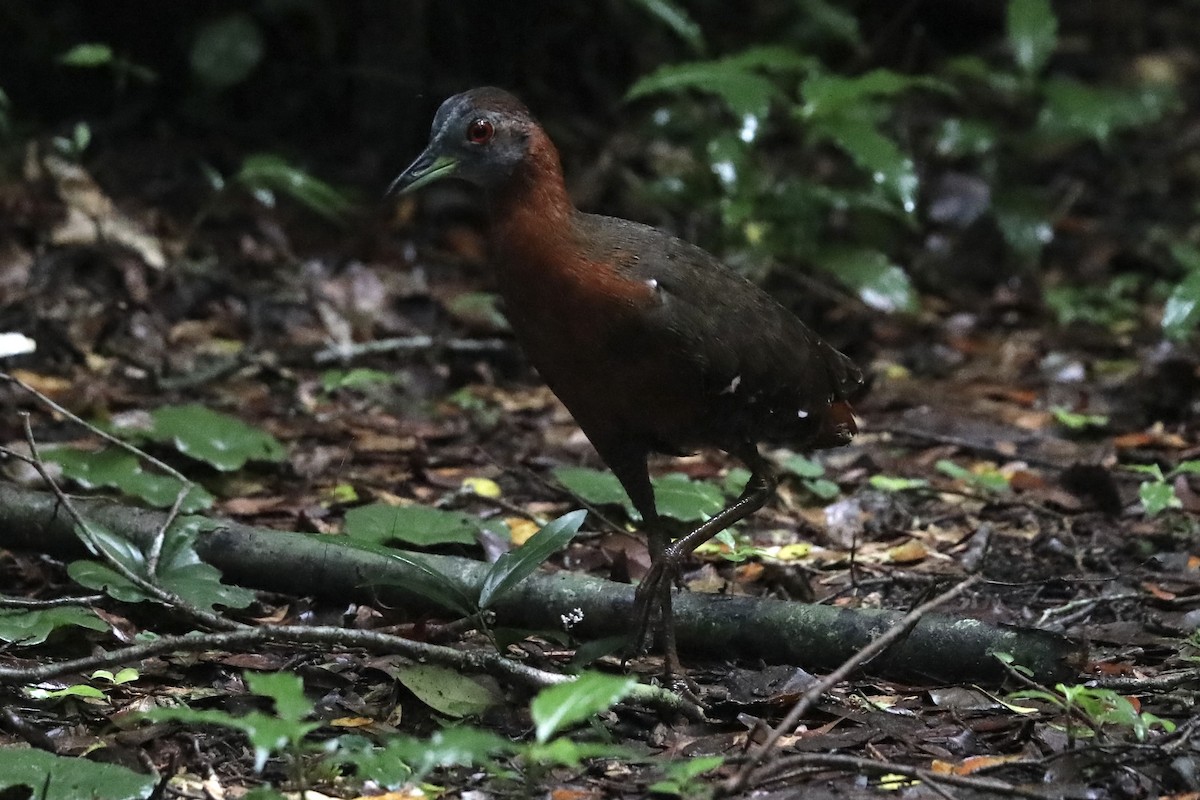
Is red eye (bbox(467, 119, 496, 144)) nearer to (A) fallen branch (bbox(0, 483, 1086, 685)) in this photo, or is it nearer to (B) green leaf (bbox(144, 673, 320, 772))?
(A) fallen branch (bbox(0, 483, 1086, 685))

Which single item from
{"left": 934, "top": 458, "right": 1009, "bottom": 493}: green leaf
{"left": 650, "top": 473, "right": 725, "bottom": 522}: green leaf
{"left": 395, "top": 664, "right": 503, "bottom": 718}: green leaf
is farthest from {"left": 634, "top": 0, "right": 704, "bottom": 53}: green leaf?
{"left": 395, "top": 664, "right": 503, "bottom": 718}: green leaf

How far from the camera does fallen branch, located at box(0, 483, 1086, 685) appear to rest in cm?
315

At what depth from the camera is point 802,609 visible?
3.32m

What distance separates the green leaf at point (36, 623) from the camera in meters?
3.00

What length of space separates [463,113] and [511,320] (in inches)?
21.2

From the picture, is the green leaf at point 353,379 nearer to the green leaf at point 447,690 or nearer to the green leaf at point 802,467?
the green leaf at point 802,467

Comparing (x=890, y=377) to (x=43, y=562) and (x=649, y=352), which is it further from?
(x=43, y=562)

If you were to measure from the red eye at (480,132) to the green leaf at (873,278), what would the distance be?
3.36 meters

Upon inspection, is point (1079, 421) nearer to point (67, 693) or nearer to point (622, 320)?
point (622, 320)

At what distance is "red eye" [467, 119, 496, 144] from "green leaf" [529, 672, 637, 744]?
1575mm

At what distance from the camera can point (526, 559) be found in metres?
3.16

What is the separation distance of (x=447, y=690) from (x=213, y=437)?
184 cm

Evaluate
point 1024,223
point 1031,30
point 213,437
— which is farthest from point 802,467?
point 1031,30

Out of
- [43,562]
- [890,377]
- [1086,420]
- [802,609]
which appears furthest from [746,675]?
[890,377]
